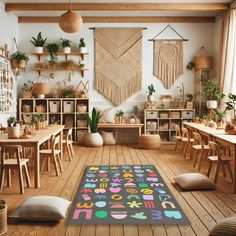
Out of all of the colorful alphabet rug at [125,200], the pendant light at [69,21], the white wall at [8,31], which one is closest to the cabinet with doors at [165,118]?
the white wall at [8,31]

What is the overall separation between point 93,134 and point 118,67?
2197 millimetres

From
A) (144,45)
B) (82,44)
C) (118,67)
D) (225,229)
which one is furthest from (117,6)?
(225,229)

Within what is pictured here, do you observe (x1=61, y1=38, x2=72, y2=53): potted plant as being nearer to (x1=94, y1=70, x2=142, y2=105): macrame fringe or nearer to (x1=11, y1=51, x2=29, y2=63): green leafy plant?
(x1=94, y1=70, x2=142, y2=105): macrame fringe

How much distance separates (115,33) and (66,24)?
4.59 m

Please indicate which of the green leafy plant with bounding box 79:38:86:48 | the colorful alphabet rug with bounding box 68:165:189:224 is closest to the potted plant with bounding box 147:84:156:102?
the green leafy plant with bounding box 79:38:86:48

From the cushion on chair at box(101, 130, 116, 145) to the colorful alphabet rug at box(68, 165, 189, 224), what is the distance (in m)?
3.60

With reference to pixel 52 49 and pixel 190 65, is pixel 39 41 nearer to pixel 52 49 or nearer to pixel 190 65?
pixel 52 49

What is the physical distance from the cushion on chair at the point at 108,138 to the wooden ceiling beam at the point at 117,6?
11.0 ft

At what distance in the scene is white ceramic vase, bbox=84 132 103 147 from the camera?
369 inches

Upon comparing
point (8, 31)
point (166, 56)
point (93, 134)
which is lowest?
point (93, 134)

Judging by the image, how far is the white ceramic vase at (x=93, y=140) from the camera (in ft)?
30.8

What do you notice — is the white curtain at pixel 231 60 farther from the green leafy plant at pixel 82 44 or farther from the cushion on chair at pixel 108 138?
the green leafy plant at pixel 82 44

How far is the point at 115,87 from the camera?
10.3 metres

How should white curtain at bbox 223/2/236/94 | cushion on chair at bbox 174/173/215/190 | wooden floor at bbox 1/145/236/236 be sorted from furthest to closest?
white curtain at bbox 223/2/236/94 → cushion on chair at bbox 174/173/215/190 → wooden floor at bbox 1/145/236/236
